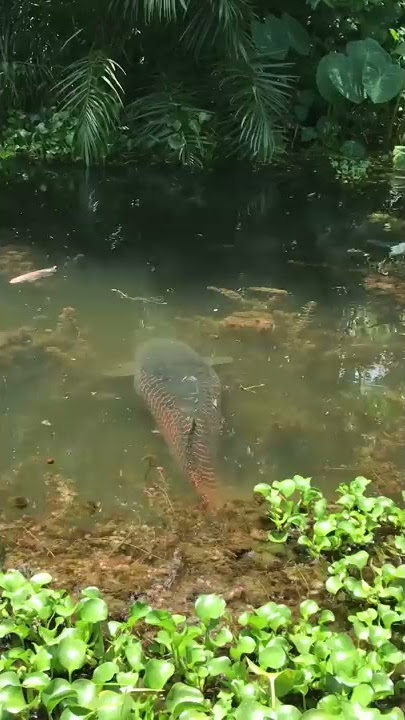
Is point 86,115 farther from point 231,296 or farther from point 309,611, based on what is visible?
point 309,611

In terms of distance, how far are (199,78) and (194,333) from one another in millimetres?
4681

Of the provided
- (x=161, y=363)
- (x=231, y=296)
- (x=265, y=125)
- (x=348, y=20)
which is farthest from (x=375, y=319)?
(x=348, y=20)

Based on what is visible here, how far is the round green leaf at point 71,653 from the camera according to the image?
1.74 m

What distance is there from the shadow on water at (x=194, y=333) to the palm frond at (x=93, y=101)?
2.15 ft

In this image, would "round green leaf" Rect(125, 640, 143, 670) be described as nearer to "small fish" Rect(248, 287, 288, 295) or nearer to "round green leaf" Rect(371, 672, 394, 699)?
"round green leaf" Rect(371, 672, 394, 699)

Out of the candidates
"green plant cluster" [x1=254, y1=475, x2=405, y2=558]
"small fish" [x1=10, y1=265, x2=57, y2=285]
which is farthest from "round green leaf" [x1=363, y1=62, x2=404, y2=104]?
"green plant cluster" [x1=254, y1=475, x2=405, y2=558]

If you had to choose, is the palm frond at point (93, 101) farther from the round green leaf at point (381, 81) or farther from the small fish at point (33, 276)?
the small fish at point (33, 276)

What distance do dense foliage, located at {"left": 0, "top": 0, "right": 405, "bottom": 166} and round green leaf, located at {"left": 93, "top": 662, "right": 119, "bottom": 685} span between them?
5373 millimetres

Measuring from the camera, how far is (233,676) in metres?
1.76

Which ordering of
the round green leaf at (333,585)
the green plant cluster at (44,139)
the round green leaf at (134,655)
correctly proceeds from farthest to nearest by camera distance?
the green plant cluster at (44,139) < the round green leaf at (333,585) < the round green leaf at (134,655)

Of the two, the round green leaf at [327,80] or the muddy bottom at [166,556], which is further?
the round green leaf at [327,80]

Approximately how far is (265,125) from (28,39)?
2739mm

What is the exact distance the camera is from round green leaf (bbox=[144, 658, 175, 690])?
1709mm

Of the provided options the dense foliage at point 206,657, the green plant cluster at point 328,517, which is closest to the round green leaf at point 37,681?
the dense foliage at point 206,657
